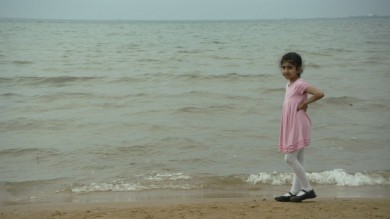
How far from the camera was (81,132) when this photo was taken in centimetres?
898

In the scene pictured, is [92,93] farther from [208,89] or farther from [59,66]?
[59,66]

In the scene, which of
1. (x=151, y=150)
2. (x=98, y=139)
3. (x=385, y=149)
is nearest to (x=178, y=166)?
(x=151, y=150)

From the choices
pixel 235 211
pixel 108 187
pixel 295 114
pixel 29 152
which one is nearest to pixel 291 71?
pixel 295 114

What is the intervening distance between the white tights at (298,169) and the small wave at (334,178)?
4.59 ft

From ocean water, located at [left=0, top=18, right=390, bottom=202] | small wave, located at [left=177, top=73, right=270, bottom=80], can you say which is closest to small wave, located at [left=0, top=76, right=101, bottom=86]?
ocean water, located at [left=0, top=18, right=390, bottom=202]

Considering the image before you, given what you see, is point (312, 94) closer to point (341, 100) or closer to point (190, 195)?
point (190, 195)

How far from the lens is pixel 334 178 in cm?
620

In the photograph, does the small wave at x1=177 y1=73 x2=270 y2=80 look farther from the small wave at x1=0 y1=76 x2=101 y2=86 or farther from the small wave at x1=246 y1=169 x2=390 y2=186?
the small wave at x1=246 y1=169 x2=390 y2=186

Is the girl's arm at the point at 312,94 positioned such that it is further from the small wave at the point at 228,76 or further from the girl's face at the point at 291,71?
the small wave at the point at 228,76

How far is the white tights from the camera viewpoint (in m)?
4.51

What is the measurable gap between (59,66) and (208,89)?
31.1 ft

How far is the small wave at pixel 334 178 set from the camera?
6.11m

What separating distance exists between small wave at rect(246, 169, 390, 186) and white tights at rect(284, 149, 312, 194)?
1.40 m

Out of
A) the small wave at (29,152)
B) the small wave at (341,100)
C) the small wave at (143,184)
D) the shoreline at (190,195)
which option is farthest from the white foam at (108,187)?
the small wave at (341,100)
